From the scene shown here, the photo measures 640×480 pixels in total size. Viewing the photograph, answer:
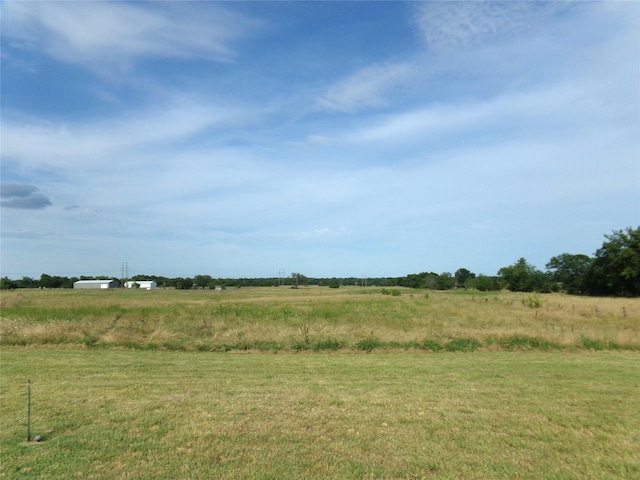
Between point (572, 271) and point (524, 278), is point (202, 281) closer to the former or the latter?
point (524, 278)

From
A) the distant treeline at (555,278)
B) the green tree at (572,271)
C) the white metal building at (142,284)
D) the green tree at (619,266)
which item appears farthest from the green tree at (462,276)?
the white metal building at (142,284)

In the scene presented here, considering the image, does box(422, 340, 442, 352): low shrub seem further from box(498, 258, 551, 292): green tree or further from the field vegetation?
box(498, 258, 551, 292): green tree

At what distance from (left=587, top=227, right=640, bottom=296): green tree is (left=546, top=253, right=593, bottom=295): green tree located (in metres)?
6.21

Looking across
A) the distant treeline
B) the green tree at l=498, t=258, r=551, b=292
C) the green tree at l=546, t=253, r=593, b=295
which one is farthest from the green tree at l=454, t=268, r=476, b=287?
the green tree at l=546, t=253, r=593, b=295

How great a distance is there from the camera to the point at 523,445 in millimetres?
5703

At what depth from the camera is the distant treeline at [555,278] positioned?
66.1m

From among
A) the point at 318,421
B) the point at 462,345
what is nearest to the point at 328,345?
the point at 462,345

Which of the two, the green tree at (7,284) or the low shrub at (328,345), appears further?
the green tree at (7,284)

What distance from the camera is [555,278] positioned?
310ft

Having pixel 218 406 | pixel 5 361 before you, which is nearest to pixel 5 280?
pixel 5 361

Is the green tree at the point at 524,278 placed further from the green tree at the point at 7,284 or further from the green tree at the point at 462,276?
the green tree at the point at 7,284

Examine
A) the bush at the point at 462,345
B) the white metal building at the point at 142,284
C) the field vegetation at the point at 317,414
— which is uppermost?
the white metal building at the point at 142,284

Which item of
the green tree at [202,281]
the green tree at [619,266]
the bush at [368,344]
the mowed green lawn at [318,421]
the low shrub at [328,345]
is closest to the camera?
the mowed green lawn at [318,421]

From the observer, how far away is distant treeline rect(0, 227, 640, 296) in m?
66.1
